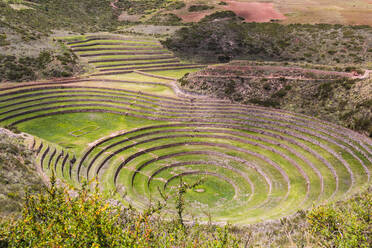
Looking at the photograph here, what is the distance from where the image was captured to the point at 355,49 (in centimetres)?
6419

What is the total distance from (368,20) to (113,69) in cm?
6912

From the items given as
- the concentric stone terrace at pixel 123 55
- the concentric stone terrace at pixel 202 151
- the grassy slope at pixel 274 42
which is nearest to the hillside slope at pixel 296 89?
the concentric stone terrace at pixel 202 151

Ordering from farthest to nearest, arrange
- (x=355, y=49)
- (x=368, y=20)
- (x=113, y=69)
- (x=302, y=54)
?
(x=368, y=20) < (x=302, y=54) < (x=355, y=49) < (x=113, y=69)

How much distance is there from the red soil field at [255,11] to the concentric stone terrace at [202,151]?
6126cm

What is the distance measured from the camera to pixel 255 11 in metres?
96.1

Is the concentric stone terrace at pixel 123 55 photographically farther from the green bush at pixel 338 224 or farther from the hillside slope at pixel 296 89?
the green bush at pixel 338 224

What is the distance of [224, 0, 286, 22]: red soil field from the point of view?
89.9m

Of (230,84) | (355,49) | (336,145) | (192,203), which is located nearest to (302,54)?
(355,49)

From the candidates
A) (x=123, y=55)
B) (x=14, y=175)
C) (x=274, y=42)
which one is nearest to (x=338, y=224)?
(x=14, y=175)

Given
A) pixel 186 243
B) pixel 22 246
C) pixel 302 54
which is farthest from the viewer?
pixel 302 54

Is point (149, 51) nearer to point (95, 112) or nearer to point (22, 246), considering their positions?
point (95, 112)

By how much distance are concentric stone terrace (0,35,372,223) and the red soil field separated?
2412 inches

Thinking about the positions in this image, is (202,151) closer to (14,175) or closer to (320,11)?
(14,175)

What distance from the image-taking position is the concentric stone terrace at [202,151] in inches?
978
